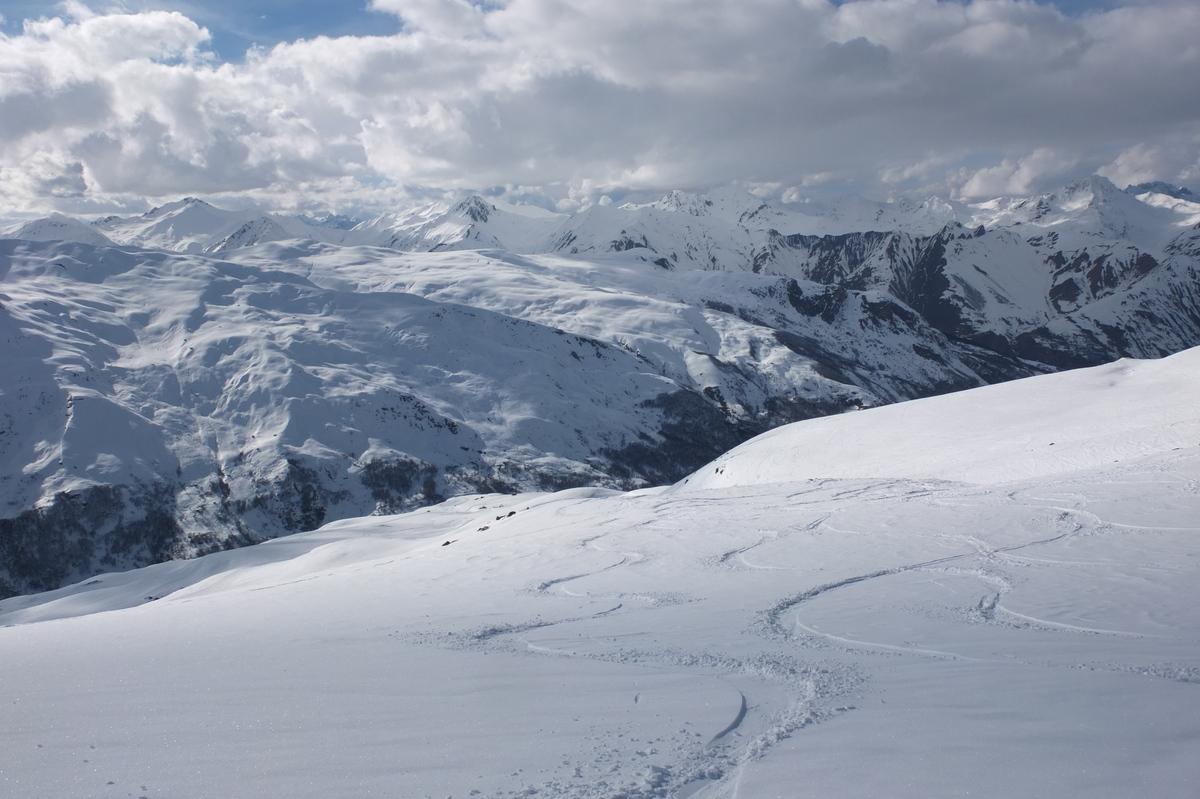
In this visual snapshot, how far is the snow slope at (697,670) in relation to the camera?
21.0 ft

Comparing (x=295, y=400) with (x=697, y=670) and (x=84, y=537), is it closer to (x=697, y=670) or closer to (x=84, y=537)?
(x=84, y=537)

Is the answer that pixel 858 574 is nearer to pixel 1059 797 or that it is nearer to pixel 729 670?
pixel 729 670

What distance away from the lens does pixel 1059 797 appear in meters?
5.72

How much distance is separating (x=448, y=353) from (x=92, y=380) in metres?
50.4

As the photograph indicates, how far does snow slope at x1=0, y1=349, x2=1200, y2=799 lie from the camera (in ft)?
21.0

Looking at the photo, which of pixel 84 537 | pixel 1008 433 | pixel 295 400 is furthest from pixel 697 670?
pixel 295 400

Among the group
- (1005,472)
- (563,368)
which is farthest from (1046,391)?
(563,368)

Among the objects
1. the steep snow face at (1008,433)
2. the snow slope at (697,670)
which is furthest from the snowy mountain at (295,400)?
the snow slope at (697,670)

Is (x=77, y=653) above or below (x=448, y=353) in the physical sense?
below

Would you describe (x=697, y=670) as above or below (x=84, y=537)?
below

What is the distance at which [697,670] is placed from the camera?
926 centimetres

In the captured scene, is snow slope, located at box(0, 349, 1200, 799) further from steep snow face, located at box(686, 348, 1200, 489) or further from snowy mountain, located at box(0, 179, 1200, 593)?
snowy mountain, located at box(0, 179, 1200, 593)

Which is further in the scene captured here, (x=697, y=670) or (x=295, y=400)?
(x=295, y=400)

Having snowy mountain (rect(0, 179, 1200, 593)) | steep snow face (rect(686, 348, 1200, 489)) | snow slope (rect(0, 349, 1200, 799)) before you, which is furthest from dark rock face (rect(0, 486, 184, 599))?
snow slope (rect(0, 349, 1200, 799))
